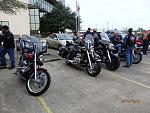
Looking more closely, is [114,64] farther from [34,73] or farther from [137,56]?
[34,73]

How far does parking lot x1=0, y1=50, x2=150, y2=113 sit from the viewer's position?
212 inches

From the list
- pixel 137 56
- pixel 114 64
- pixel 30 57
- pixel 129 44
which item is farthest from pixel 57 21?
pixel 30 57

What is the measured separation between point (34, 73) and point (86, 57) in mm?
3261

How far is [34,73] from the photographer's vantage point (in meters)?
6.31

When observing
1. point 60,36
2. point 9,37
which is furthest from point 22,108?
point 60,36

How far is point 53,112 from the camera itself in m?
5.15

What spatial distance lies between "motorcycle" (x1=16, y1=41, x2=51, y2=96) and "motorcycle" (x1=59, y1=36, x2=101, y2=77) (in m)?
2.38

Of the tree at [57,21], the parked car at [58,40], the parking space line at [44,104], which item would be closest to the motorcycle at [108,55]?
the parking space line at [44,104]

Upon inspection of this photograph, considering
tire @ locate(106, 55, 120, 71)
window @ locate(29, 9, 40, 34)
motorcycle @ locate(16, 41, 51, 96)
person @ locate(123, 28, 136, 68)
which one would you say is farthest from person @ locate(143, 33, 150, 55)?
window @ locate(29, 9, 40, 34)

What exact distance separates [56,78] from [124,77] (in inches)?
103

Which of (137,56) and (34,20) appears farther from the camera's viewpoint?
(34,20)

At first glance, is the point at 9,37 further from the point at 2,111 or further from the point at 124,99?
the point at 124,99

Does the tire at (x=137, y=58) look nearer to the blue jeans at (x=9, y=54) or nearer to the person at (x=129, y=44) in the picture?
the person at (x=129, y=44)

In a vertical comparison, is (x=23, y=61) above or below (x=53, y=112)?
above
